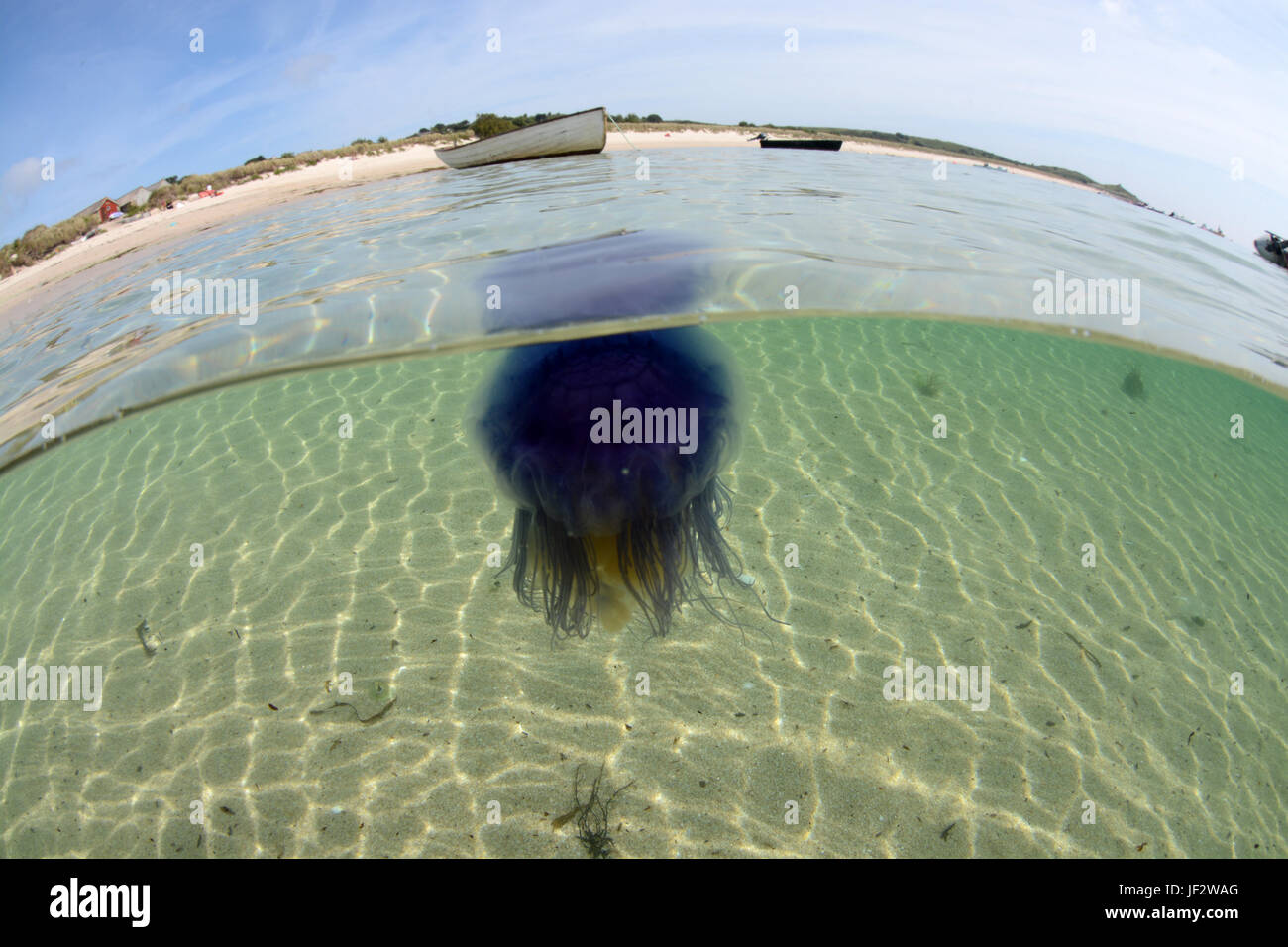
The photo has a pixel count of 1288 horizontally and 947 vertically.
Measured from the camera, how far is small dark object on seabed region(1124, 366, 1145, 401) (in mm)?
9820

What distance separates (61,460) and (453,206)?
6241mm

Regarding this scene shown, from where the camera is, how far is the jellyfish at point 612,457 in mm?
2303

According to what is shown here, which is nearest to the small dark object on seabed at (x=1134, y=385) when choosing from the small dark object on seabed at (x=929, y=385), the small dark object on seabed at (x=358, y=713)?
the small dark object on seabed at (x=929, y=385)

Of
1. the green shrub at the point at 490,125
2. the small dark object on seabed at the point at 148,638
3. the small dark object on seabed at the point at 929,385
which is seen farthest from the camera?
the green shrub at the point at 490,125

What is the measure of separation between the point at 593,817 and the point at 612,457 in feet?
6.97

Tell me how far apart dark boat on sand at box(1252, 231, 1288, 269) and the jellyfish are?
14972mm

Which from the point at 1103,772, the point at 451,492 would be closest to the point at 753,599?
the point at 1103,772

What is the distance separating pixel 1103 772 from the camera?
348cm

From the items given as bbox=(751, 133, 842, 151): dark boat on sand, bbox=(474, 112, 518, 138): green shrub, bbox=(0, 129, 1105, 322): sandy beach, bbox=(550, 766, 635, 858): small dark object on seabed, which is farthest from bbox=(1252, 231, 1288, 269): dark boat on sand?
bbox=(474, 112, 518, 138): green shrub

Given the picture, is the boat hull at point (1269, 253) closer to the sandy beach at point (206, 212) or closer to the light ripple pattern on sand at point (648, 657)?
the sandy beach at point (206, 212)

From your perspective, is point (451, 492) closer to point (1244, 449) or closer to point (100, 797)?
point (100, 797)

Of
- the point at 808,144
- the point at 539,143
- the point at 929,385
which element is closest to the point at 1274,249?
the point at 929,385

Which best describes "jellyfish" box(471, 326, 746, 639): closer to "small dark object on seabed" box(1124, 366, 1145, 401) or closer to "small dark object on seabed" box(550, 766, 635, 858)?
"small dark object on seabed" box(550, 766, 635, 858)

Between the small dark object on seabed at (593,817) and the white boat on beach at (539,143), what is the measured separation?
17.9 metres
